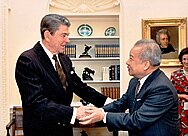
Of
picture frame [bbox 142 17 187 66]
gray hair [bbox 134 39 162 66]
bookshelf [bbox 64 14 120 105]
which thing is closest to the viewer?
gray hair [bbox 134 39 162 66]

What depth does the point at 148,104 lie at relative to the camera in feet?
7.53

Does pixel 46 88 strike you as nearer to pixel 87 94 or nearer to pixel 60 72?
pixel 60 72

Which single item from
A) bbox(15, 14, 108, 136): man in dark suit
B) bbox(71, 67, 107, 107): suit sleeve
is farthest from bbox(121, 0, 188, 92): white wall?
bbox(15, 14, 108, 136): man in dark suit

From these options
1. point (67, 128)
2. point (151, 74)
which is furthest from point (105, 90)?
point (151, 74)

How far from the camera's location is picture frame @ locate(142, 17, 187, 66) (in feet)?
17.3

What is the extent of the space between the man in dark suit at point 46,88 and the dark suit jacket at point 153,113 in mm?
428

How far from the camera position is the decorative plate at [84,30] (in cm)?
554

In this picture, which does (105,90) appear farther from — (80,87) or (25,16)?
(80,87)

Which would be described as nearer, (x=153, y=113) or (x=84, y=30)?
(x=153, y=113)

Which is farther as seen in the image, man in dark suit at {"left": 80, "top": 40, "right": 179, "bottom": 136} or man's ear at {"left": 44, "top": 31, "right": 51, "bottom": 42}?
man's ear at {"left": 44, "top": 31, "right": 51, "bottom": 42}

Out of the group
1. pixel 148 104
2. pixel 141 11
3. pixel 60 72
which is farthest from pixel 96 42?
pixel 148 104

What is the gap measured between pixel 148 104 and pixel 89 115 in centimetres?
49

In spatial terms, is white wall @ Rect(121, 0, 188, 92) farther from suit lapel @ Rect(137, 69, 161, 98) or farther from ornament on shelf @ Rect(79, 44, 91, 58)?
suit lapel @ Rect(137, 69, 161, 98)

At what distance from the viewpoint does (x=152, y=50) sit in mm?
2391
